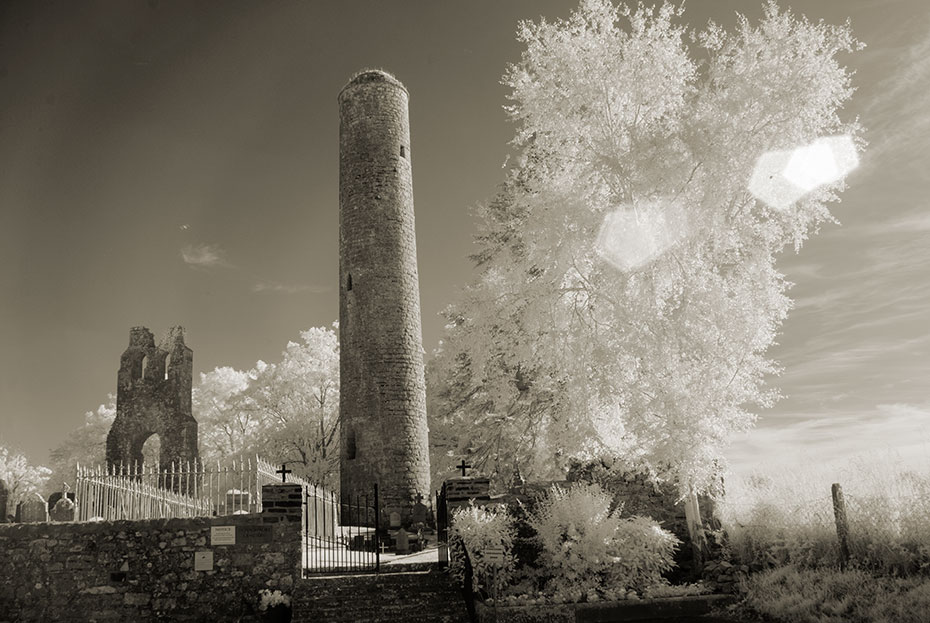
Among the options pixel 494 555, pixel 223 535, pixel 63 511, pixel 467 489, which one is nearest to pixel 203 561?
pixel 223 535

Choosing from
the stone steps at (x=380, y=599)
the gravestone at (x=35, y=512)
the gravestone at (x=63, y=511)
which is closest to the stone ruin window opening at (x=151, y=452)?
the gravestone at (x=35, y=512)

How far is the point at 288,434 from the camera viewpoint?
3481 cm

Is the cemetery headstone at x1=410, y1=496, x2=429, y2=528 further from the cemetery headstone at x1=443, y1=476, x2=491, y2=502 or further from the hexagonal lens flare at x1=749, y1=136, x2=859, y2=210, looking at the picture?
the hexagonal lens flare at x1=749, y1=136, x2=859, y2=210

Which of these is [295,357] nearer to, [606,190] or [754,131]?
→ [606,190]

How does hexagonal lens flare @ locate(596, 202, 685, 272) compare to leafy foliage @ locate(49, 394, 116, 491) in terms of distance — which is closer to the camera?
hexagonal lens flare @ locate(596, 202, 685, 272)

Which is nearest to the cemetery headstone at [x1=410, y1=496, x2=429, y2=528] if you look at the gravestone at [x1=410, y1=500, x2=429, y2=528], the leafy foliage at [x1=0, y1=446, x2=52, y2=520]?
the gravestone at [x1=410, y1=500, x2=429, y2=528]

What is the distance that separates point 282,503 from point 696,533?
6.90 metres

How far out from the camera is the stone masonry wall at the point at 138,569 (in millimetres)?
12039

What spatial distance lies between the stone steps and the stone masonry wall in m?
0.53

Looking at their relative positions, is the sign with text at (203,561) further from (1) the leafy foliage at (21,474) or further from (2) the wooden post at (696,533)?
(1) the leafy foliage at (21,474)

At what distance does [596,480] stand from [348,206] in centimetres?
1321

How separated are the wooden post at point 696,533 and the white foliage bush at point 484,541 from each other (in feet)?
9.88

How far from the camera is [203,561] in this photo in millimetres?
12133

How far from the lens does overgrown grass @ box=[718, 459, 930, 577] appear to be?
1045cm
